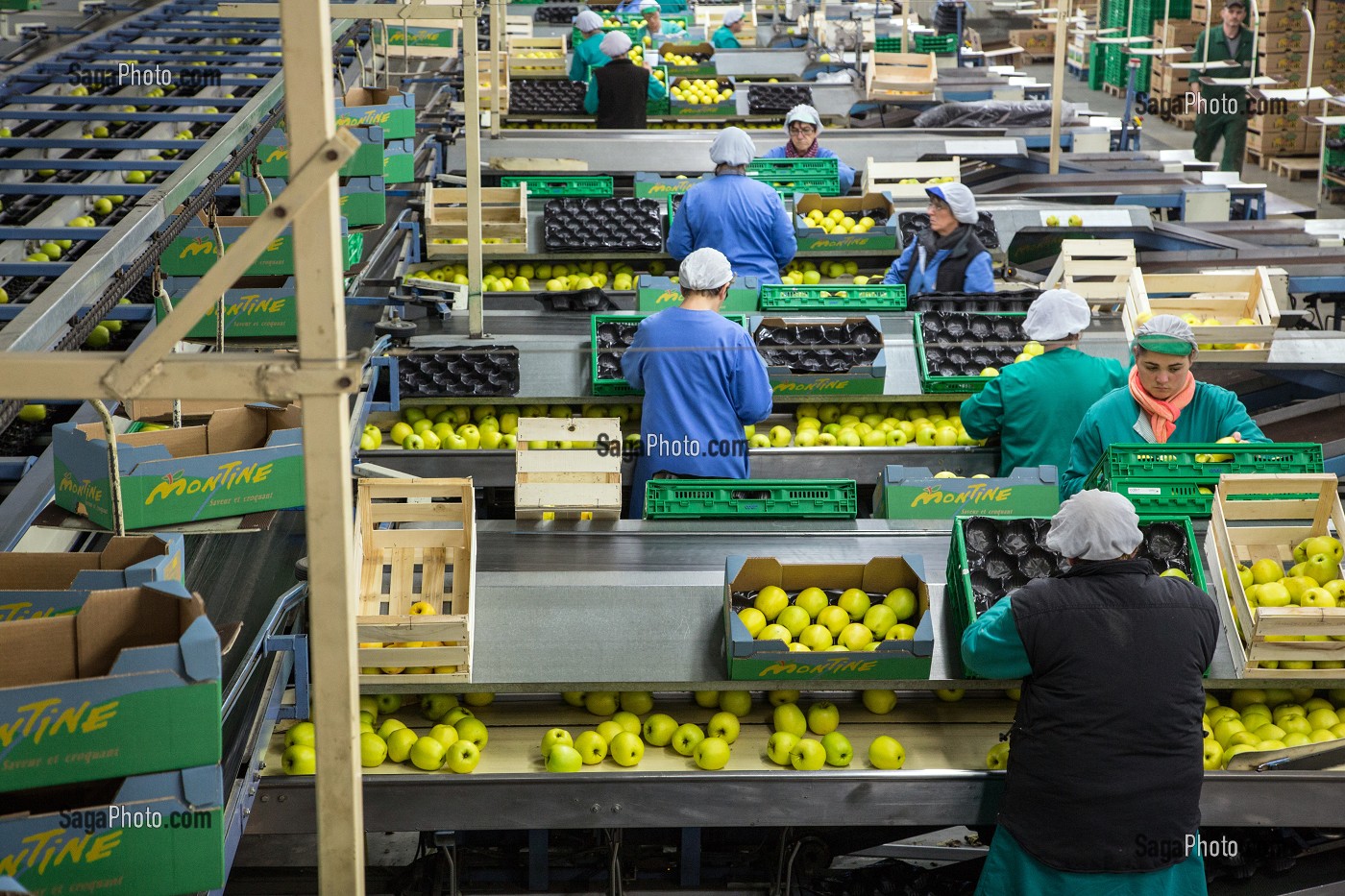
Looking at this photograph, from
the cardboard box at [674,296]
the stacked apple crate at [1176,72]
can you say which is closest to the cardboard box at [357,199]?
the cardboard box at [674,296]

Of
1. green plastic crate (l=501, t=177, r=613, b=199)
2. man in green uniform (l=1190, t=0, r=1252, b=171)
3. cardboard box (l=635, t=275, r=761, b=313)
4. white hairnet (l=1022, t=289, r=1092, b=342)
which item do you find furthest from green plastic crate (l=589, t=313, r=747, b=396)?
man in green uniform (l=1190, t=0, r=1252, b=171)

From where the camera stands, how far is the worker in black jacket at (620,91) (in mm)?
10469

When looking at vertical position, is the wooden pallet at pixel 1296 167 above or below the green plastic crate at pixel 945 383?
above

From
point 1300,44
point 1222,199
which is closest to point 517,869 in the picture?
point 1222,199

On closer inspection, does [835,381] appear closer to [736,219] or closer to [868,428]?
[868,428]

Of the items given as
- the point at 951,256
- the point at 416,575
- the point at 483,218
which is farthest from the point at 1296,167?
the point at 416,575

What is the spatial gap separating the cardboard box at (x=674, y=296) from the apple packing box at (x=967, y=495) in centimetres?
211

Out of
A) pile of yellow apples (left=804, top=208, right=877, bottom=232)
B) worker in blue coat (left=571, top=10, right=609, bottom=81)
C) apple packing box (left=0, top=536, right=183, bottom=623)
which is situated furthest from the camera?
worker in blue coat (left=571, top=10, right=609, bottom=81)

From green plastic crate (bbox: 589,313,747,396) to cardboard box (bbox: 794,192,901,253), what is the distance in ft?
5.97

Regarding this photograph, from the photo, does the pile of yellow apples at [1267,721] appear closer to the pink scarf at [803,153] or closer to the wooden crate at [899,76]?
the pink scarf at [803,153]

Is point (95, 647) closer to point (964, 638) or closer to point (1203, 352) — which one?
point (964, 638)

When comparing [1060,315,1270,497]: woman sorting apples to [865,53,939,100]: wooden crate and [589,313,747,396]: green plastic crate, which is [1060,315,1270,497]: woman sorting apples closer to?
[589,313,747,396]: green plastic crate

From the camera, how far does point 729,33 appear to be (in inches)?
601

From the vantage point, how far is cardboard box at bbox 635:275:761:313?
655cm
